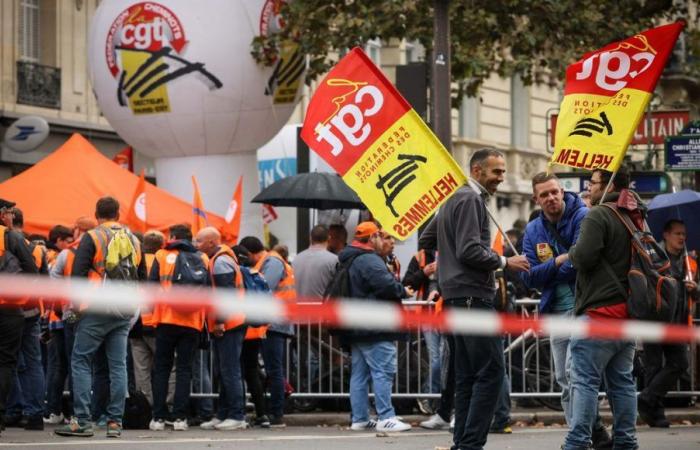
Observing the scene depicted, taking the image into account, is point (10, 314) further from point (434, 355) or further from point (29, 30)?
point (29, 30)

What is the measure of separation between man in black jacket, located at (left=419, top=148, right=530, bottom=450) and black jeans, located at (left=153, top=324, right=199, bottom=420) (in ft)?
13.6

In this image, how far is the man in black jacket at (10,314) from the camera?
12211 millimetres

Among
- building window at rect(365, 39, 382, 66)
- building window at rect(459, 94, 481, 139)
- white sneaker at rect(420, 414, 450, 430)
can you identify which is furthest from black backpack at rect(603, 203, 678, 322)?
building window at rect(459, 94, 481, 139)

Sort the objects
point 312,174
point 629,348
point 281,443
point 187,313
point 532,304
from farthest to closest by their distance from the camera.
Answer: point 312,174, point 532,304, point 187,313, point 281,443, point 629,348

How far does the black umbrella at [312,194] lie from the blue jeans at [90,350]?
19.0ft

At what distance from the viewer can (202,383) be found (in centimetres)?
1505

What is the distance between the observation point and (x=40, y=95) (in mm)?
30422

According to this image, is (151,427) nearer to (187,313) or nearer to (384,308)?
(187,313)

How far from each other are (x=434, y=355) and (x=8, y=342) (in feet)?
13.2

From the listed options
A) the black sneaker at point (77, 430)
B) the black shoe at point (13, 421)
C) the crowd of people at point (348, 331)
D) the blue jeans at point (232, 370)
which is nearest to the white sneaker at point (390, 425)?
the crowd of people at point (348, 331)

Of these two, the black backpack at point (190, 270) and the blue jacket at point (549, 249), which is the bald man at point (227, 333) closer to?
the black backpack at point (190, 270)

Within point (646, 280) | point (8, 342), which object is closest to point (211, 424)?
point (8, 342)

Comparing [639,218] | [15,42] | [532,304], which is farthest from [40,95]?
[639,218]

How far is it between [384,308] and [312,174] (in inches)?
218
